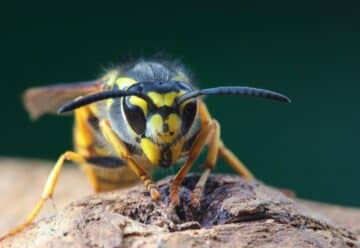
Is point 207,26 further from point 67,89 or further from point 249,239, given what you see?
point 249,239

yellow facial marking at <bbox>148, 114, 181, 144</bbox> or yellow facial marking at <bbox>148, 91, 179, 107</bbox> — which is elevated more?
yellow facial marking at <bbox>148, 91, 179, 107</bbox>

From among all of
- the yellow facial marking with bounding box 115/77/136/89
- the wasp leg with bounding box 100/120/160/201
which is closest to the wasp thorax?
the wasp leg with bounding box 100/120/160/201

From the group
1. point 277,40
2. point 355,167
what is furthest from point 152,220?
point 277,40

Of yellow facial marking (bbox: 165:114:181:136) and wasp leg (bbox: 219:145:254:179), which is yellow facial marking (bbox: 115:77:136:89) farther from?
wasp leg (bbox: 219:145:254:179)

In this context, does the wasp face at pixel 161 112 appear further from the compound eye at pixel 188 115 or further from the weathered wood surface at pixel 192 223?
the weathered wood surface at pixel 192 223

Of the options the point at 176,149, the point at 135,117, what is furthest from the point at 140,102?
the point at 176,149

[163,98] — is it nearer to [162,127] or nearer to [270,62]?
[162,127]
